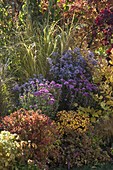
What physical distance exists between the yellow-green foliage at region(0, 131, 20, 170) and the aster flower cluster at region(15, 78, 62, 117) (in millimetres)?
1116

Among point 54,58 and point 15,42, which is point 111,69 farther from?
point 15,42

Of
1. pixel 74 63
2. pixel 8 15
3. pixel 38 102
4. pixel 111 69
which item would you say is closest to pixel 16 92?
pixel 38 102

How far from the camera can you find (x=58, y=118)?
5.57 m

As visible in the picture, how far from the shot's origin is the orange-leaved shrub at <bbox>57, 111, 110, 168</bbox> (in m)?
5.17

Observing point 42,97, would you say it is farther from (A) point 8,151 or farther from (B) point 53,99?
(A) point 8,151

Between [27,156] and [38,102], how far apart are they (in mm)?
1211

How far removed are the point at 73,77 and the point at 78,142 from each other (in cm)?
126

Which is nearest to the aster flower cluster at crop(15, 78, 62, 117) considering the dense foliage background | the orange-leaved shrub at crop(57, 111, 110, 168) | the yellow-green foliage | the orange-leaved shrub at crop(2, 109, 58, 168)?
the dense foliage background

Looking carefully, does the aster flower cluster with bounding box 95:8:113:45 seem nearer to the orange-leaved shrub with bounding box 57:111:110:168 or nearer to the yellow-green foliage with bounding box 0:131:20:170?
the orange-leaved shrub with bounding box 57:111:110:168

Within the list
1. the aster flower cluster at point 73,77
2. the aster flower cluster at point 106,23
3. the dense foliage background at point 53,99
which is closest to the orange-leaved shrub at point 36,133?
the dense foliage background at point 53,99

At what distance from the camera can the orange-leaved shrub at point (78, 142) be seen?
17.0 feet

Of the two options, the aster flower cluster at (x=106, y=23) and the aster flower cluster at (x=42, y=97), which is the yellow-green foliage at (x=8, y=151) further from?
the aster flower cluster at (x=106, y=23)

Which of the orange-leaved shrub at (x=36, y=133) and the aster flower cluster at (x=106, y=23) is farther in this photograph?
the aster flower cluster at (x=106, y=23)

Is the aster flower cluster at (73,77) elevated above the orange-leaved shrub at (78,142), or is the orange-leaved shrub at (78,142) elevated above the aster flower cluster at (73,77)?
the aster flower cluster at (73,77)
